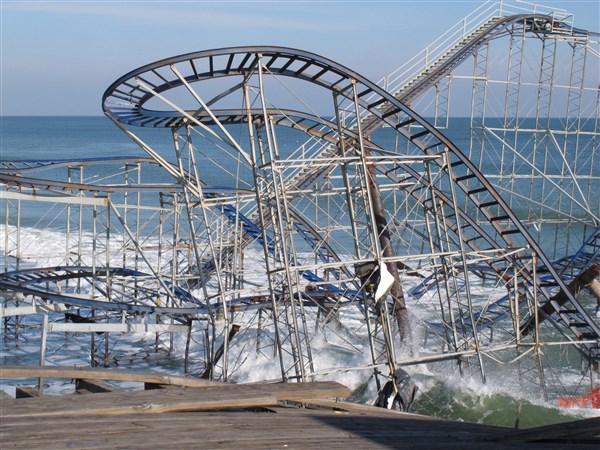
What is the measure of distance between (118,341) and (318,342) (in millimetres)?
4447

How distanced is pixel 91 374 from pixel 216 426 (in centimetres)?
89

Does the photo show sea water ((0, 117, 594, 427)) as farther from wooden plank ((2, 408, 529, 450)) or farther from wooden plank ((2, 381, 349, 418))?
wooden plank ((2, 408, 529, 450))

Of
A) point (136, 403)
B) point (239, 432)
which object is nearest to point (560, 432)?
point (239, 432)

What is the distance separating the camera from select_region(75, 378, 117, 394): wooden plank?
180 inches

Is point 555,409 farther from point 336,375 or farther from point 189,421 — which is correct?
point 189,421

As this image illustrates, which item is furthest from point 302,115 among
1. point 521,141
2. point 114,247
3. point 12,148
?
point 12,148

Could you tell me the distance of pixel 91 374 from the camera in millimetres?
4492

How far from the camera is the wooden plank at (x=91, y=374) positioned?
4125mm

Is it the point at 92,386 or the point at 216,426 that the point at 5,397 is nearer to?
the point at 92,386

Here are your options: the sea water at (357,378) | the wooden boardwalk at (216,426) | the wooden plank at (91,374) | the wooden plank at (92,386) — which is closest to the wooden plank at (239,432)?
the wooden boardwalk at (216,426)

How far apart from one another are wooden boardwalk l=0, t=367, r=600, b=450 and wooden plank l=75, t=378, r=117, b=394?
2cm

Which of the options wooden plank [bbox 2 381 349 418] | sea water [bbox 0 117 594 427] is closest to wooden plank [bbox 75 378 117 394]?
wooden plank [bbox 2 381 349 418]

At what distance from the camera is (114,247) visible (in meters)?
31.8

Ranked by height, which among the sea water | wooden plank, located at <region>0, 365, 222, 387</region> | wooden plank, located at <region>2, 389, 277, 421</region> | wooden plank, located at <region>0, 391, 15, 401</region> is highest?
wooden plank, located at <region>0, 365, 222, 387</region>
